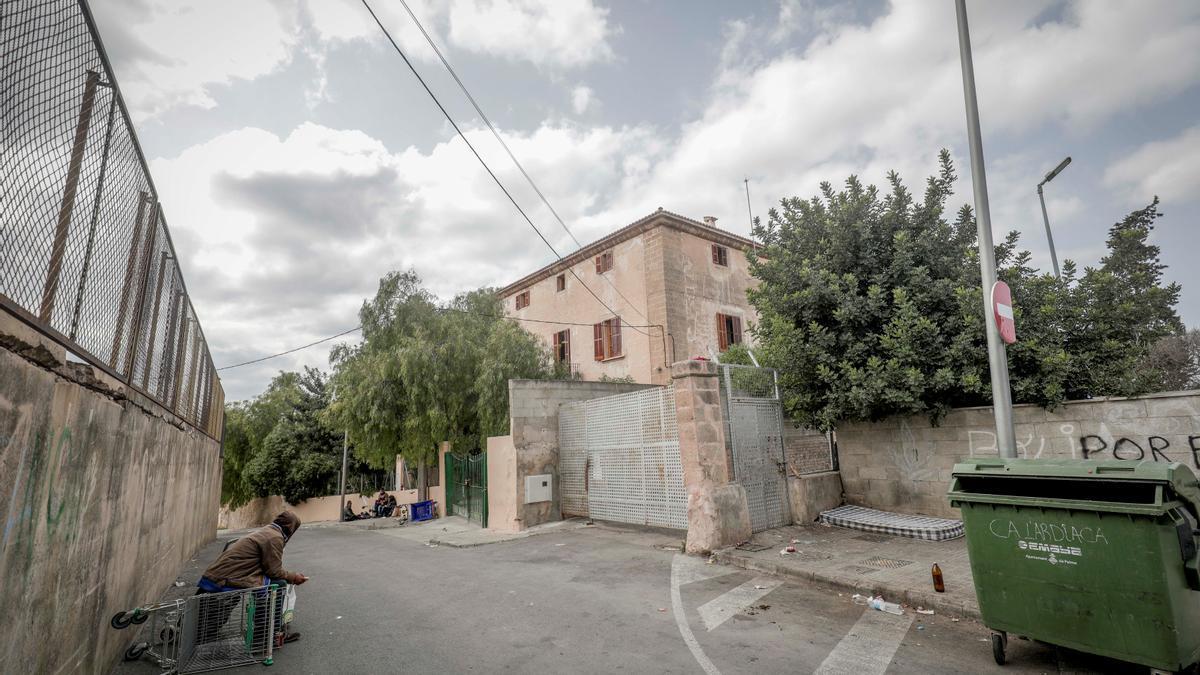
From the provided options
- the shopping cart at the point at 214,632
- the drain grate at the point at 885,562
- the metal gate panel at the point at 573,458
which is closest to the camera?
the shopping cart at the point at 214,632

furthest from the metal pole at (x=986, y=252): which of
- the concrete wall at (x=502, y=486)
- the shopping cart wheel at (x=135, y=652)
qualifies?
the concrete wall at (x=502, y=486)

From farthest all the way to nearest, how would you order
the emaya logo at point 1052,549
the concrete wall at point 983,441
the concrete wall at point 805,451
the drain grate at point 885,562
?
the concrete wall at point 805,451 < the concrete wall at point 983,441 < the drain grate at point 885,562 < the emaya logo at point 1052,549

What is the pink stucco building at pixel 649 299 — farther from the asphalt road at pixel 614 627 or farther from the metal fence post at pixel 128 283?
the metal fence post at pixel 128 283

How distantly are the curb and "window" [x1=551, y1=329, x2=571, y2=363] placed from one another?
658 inches

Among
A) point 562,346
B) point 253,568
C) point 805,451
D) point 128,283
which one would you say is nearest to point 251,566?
point 253,568

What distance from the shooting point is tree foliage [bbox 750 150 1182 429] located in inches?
351

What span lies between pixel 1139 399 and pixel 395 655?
9664 mm

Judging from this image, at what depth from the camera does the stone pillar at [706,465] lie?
28.7 feet

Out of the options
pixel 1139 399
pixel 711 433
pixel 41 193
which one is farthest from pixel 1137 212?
pixel 41 193

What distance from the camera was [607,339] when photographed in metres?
22.7

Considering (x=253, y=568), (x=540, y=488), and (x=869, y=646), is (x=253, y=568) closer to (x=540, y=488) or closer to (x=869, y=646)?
(x=869, y=646)

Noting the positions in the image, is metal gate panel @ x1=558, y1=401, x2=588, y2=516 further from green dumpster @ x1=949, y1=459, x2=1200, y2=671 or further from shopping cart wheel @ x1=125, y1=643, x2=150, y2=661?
green dumpster @ x1=949, y1=459, x2=1200, y2=671

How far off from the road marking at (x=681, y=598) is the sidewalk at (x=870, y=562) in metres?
0.49

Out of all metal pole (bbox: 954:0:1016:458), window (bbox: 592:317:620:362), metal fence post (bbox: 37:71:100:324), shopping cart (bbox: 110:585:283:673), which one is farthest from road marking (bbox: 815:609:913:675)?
window (bbox: 592:317:620:362)
